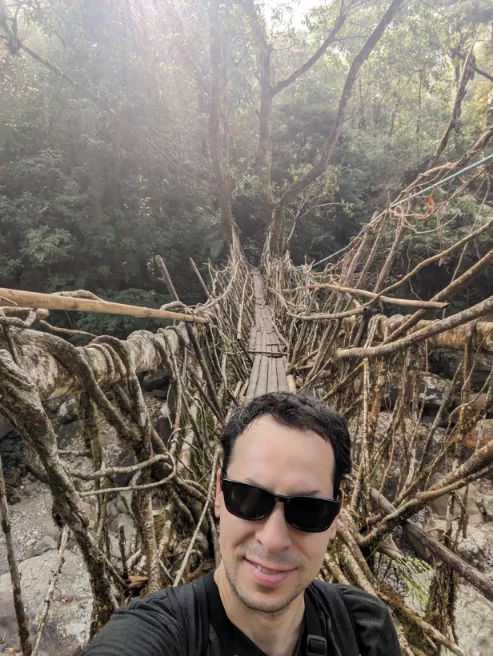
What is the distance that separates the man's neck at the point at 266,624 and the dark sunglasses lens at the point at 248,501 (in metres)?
0.13

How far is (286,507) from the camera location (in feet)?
1.86

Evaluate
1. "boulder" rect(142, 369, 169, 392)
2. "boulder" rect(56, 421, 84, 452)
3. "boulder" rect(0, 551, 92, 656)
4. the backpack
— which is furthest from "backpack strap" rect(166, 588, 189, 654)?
"boulder" rect(142, 369, 169, 392)

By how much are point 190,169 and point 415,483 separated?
6.94m

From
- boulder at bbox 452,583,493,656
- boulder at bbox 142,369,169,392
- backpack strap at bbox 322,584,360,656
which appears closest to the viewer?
backpack strap at bbox 322,584,360,656

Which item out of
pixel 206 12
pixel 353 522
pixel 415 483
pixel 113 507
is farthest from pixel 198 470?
pixel 206 12

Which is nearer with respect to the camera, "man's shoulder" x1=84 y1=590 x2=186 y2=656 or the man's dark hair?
"man's shoulder" x1=84 y1=590 x2=186 y2=656

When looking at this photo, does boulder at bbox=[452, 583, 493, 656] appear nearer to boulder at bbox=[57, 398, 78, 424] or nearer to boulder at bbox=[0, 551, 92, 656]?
boulder at bbox=[0, 551, 92, 656]

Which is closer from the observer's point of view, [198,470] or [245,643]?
[245,643]

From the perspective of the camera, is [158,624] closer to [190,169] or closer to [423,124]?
[190,169]

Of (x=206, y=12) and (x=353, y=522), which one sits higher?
(x=206, y=12)

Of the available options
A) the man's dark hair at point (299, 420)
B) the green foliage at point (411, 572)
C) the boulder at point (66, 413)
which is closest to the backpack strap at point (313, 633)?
the man's dark hair at point (299, 420)

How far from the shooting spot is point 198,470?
5.56 ft

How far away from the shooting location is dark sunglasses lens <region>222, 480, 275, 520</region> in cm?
57

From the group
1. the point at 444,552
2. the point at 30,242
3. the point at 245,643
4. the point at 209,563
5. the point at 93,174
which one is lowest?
the point at 209,563
